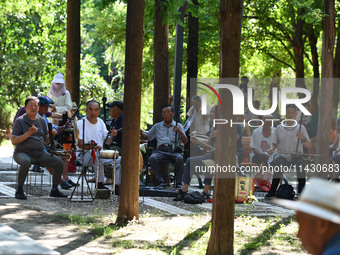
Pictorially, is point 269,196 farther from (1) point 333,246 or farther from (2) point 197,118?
(1) point 333,246

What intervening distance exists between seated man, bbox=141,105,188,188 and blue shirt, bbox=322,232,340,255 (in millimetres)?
10752

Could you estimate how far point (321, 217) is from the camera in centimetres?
288

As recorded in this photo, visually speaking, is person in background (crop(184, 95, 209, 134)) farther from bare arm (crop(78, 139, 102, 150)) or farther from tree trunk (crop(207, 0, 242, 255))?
tree trunk (crop(207, 0, 242, 255))

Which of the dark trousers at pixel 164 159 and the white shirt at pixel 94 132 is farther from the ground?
the white shirt at pixel 94 132

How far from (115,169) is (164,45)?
347 cm

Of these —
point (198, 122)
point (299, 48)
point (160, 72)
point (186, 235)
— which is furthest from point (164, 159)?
point (299, 48)

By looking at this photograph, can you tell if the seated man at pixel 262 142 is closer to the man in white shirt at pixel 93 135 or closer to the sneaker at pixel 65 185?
the man in white shirt at pixel 93 135

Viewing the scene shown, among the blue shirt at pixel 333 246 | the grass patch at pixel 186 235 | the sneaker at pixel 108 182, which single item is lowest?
the grass patch at pixel 186 235

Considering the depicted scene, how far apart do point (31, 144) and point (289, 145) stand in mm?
4989

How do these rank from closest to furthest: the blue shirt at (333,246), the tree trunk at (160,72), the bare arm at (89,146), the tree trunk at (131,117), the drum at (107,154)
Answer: the blue shirt at (333,246) < the tree trunk at (131,117) < the drum at (107,154) < the bare arm at (89,146) < the tree trunk at (160,72)

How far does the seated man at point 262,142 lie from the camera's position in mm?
14695

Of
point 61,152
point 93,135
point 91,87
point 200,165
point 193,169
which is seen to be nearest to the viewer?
point 61,152

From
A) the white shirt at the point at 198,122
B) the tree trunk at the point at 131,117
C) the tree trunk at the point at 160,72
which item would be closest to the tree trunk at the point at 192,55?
the white shirt at the point at 198,122

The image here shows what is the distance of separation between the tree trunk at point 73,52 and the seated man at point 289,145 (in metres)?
6.54
